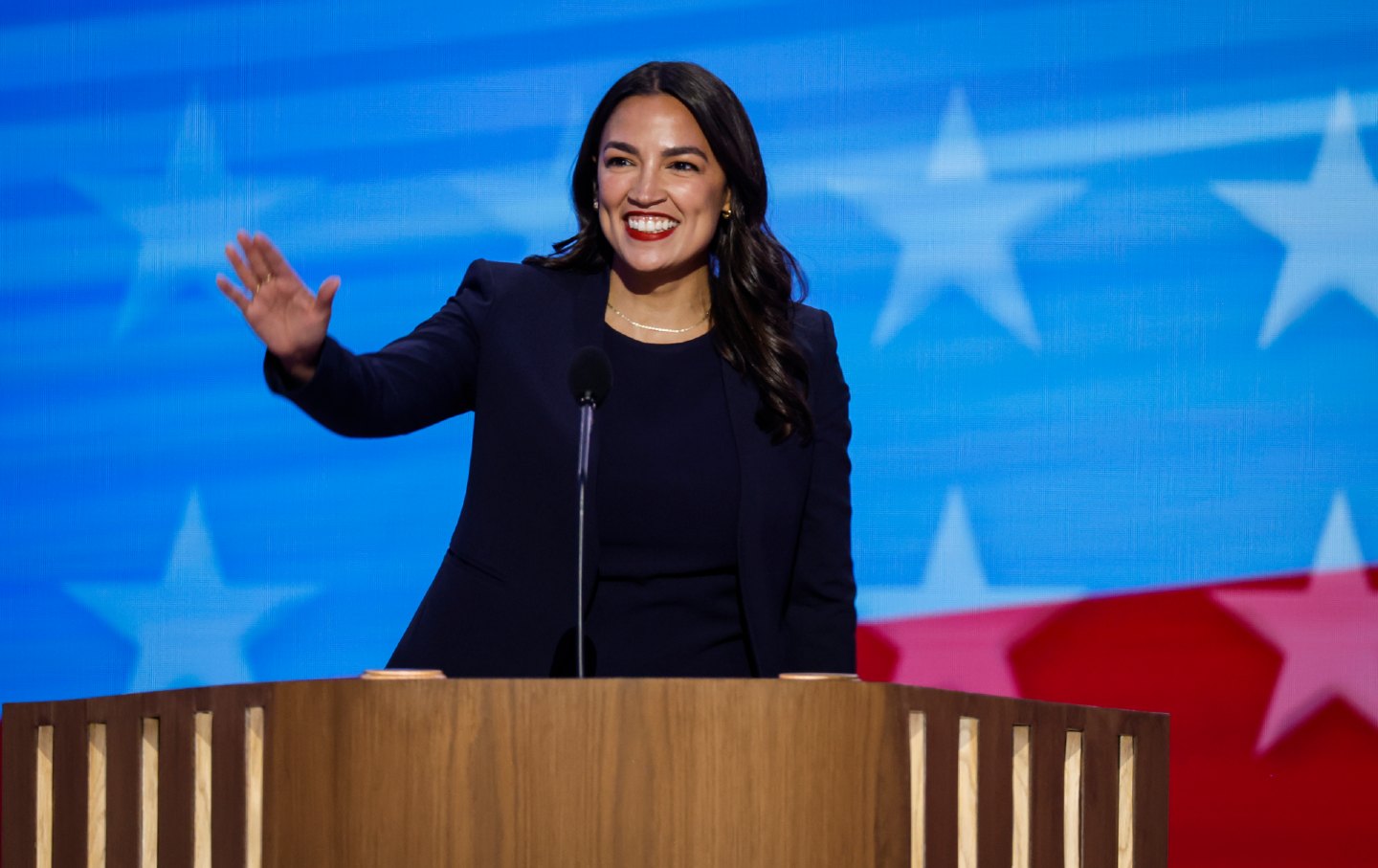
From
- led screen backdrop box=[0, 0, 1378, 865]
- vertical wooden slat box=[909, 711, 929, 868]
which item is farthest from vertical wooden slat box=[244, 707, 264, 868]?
led screen backdrop box=[0, 0, 1378, 865]

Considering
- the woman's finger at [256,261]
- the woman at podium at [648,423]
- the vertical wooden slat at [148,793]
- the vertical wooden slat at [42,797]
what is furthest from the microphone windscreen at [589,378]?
the vertical wooden slat at [42,797]

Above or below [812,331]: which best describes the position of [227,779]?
below

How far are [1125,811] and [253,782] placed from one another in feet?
3.35

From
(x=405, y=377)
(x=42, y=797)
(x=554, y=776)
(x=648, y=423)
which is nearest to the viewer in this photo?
(x=554, y=776)

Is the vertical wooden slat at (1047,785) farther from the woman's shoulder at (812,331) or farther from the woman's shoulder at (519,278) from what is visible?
the woman's shoulder at (519,278)

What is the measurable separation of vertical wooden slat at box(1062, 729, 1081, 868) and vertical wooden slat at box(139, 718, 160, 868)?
105 cm

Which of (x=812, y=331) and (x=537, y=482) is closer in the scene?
(x=537, y=482)

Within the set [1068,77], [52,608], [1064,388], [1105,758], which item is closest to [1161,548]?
[1064,388]

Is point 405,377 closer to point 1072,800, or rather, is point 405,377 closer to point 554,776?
point 554,776

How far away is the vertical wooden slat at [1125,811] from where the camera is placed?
192 cm

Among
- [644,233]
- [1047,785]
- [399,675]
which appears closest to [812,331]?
[644,233]

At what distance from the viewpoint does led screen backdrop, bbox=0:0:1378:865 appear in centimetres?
327

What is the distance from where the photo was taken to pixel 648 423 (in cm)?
224

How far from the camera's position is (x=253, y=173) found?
11.3 ft
